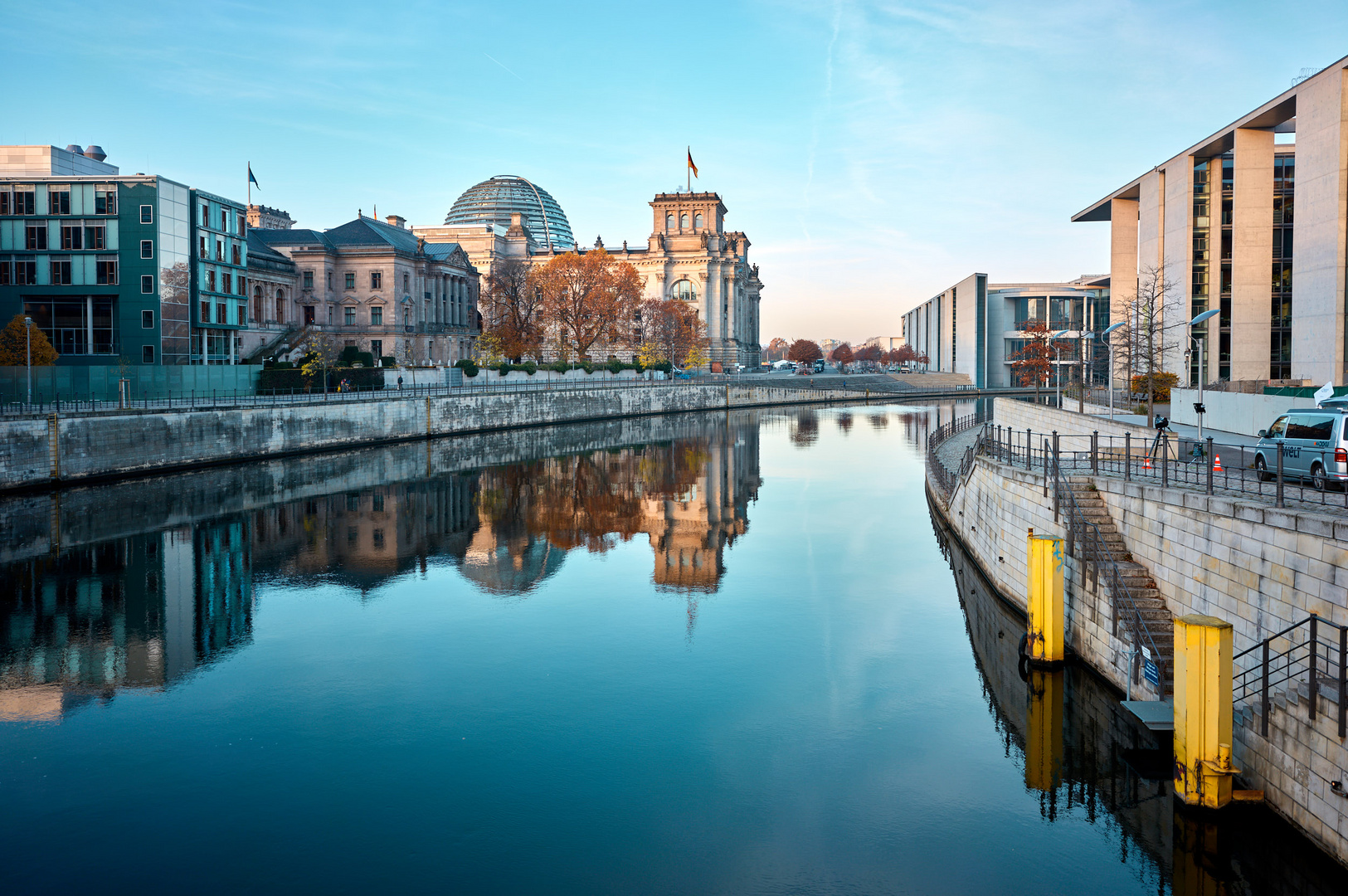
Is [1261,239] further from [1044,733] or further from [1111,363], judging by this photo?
[1044,733]

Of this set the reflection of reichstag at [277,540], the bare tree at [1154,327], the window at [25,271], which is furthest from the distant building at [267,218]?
the bare tree at [1154,327]

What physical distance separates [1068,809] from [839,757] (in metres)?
3.64

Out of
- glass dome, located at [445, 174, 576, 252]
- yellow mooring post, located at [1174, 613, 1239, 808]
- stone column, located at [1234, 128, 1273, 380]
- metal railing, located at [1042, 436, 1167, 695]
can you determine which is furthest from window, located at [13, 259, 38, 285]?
glass dome, located at [445, 174, 576, 252]

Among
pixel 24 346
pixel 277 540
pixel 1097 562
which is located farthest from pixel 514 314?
pixel 1097 562

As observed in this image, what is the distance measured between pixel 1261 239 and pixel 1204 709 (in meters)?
47.1

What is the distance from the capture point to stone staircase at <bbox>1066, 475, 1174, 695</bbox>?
54.2ft

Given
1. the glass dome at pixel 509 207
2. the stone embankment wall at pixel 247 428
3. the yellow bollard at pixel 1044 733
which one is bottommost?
the yellow bollard at pixel 1044 733

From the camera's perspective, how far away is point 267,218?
127 meters

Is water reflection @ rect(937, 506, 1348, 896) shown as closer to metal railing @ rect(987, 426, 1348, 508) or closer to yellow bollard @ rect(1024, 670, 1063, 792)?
yellow bollard @ rect(1024, 670, 1063, 792)

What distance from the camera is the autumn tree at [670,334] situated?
122500 mm

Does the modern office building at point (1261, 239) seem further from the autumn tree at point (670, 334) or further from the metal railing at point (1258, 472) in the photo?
the autumn tree at point (670, 334)

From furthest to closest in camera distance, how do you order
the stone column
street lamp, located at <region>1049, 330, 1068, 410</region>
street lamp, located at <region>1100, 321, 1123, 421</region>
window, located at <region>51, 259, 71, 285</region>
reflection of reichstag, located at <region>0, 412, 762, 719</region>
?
window, located at <region>51, 259, 71, 285</region> → street lamp, located at <region>1049, 330, 1068, 410</region> → the stone column → street lamp, located at <region>1100, 321, 1123, 421</region> → reflection of reichstag, located at <region>0, 412, 762, 719</region>

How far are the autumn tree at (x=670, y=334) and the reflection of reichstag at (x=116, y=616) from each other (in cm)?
8678

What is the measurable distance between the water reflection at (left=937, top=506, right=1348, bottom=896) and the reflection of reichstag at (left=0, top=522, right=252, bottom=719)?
56.7ft
